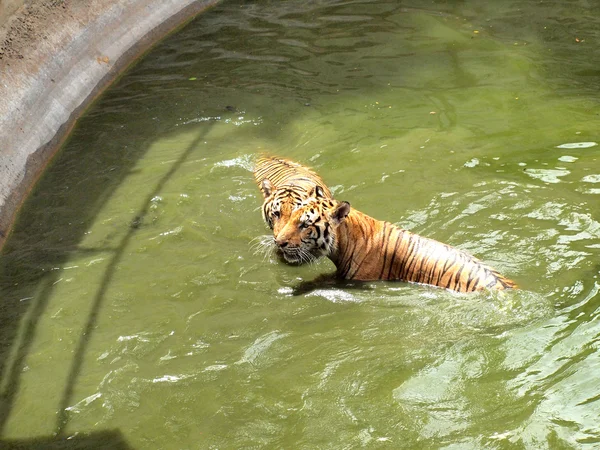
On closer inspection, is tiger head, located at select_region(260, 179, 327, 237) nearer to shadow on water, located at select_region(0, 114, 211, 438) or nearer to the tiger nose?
the tiger nose

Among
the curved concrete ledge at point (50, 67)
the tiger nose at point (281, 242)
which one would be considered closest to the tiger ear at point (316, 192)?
the tiger nose at point (281, 242)

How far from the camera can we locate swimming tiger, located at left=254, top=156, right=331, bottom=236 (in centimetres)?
448

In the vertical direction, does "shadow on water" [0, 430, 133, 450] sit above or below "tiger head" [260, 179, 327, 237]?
below

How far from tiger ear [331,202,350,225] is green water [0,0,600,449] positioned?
428mm

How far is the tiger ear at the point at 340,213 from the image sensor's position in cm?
435

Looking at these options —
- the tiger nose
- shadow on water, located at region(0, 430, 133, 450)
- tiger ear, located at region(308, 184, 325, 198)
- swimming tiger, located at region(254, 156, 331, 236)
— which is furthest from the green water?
tiger ear, located at region(308, 184, 325, 198)

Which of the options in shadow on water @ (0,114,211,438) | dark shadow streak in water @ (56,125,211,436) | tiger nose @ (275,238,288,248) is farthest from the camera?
tiger nose @ (275,238,288,248)

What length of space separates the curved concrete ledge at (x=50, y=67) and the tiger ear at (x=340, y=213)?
8.40 ft

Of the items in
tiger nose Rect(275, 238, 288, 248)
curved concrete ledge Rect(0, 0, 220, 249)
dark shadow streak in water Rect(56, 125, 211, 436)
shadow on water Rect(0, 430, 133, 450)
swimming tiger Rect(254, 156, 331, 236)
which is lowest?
shadow on water Rect(0, 430, 133, 450)

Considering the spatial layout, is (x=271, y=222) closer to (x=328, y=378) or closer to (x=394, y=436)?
(x=328, y=378)

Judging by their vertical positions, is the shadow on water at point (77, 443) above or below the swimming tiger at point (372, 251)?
below

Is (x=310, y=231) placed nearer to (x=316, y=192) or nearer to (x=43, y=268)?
(x=316, y=192)

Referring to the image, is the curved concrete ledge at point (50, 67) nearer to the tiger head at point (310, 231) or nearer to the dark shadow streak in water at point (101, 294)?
the dark shadow streak in water at point (101, 294)

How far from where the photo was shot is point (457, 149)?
234 inches
